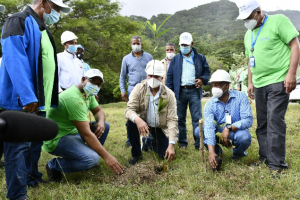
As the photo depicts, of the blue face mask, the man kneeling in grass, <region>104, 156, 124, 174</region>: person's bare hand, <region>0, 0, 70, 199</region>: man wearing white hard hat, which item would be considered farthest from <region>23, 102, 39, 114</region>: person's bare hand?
the blue face mask

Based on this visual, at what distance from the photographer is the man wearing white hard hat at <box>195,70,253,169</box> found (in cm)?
353

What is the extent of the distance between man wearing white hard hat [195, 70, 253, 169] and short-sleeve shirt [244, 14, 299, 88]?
1.42 feet

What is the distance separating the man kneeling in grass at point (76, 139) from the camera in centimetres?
321

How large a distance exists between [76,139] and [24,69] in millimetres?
1236

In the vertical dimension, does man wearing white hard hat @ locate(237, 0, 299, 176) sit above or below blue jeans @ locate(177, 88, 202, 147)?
above

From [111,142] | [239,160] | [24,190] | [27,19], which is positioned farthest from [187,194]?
[111,142]

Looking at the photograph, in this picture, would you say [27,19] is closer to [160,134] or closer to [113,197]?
[113,197]

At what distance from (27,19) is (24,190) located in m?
1.69

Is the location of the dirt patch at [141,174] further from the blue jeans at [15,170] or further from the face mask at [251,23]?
the face mask at [251,23]

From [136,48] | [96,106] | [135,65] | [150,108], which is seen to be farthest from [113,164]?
[136,48]

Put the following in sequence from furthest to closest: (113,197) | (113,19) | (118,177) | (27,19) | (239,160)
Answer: (113,19) → (239,160) → (118,177) → (113,197) → (27,19)

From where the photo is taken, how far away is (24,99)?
2418 mm

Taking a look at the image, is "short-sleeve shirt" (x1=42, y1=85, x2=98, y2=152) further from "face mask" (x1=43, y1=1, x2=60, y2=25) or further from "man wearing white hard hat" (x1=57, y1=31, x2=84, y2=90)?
"man wearing white hard hat" (x1=57, y1=31, x2=84, y2=90)

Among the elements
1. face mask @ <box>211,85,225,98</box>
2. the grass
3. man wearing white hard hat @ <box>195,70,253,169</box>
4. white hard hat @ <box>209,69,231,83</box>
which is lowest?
the grass
